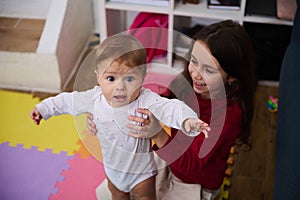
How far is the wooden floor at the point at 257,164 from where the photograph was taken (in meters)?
1.55

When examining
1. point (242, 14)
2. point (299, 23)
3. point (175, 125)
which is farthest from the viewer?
point (242, 14)

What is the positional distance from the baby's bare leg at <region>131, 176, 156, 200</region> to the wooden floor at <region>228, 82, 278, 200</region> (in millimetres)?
420

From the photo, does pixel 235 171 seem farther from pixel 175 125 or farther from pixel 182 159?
pixel 175 125

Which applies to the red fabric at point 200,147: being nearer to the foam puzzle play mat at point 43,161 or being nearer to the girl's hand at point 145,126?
the girl's hand at point 145,126

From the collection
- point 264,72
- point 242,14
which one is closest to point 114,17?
point 242,14

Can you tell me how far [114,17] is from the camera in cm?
213

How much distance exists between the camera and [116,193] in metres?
1.26

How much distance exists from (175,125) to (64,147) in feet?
2.84

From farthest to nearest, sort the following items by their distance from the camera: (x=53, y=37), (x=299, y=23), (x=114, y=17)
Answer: (x=114, y=17) < (x=53, y=37) < (x=299, y=23)

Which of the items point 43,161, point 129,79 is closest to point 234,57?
point 129,79

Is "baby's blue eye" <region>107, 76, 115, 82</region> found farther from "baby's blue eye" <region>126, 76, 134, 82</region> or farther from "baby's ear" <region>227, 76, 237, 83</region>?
"baby's ear" <region>227, 76, 237, 83</region>

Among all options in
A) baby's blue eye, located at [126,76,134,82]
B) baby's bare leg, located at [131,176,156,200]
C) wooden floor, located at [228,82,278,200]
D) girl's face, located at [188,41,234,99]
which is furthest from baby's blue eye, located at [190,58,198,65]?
wooden floor, located at [228,82,278,200]

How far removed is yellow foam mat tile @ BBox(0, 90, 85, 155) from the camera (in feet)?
5.66

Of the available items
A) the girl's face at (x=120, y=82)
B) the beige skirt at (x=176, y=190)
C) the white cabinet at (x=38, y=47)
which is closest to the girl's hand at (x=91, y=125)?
the girl's face at (x=120, y=82)
